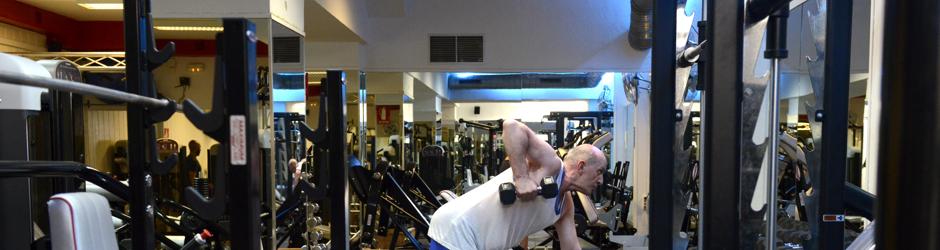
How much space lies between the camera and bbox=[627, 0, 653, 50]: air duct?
254 inches

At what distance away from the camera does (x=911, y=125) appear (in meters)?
0.47

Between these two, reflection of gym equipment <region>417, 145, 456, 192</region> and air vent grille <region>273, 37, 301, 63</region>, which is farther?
reflection of gym equipment <region>417, 145, 456, 192</region>

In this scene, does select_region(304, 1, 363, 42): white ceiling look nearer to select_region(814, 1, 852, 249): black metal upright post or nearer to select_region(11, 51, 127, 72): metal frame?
select_region(11, 51, 127, 72): metal frame

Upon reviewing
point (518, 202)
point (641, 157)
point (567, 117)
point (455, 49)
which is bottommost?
point (641, 157)

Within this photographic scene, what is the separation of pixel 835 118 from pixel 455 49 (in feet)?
19.2

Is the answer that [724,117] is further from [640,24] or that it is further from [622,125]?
[622,125]

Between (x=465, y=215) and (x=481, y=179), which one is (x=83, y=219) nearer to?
(x=465, y=215)

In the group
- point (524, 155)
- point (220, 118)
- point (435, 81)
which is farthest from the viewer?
point (435, 81)

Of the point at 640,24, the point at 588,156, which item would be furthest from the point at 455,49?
the point at 588,156

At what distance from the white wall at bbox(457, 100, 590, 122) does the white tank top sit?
309 inches

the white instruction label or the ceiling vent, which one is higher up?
the ceiling vent

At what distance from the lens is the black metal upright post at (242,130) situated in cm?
125

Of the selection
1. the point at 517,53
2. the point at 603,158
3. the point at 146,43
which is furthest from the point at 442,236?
the point at 517,53

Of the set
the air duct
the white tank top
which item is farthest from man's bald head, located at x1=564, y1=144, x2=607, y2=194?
the air duct
